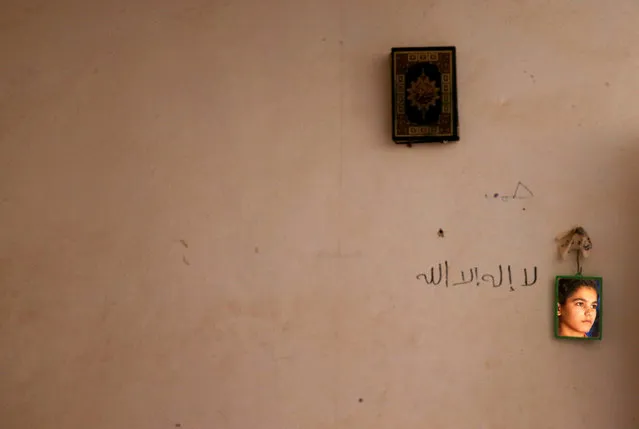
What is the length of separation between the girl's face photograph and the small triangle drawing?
0.22 metres

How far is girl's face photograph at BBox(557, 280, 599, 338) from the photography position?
4.14ft

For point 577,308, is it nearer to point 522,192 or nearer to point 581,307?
point 581,307

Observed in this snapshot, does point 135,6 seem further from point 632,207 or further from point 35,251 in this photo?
point 632,207

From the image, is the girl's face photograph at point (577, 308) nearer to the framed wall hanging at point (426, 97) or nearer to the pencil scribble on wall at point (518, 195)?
the pencil scribble on wall at point (518, 195)

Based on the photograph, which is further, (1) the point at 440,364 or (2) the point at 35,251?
(2) the point at 35,251

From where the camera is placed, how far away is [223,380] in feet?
4.43

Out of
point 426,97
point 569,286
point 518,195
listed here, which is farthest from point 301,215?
point 569,286

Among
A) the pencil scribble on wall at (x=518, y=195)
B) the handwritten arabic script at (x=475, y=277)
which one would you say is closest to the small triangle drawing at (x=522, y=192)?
the pencil scribble on wall at (x=518, y=195)

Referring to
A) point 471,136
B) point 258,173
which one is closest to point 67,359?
point 258,173

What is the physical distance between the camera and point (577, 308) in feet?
Answer: 4.15

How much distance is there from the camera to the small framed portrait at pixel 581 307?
4.14 feet

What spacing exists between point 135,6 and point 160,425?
1068 mm

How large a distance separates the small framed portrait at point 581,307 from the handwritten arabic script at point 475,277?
7 cm

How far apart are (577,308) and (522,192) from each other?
0.97 ft
